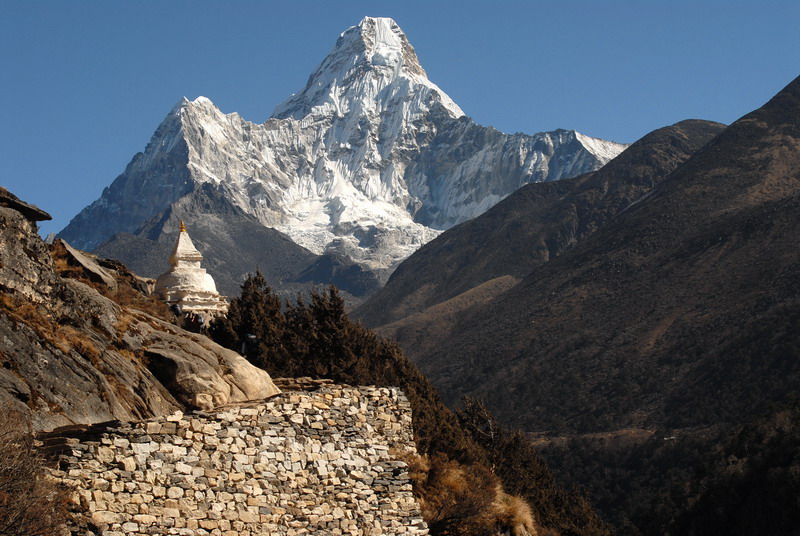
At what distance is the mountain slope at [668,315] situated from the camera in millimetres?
94688

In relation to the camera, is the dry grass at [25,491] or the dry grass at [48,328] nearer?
the dry grass at [25,491]

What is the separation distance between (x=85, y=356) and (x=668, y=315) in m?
98.0

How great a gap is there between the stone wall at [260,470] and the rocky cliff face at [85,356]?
1790 mm

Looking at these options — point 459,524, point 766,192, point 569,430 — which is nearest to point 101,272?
point 459,524

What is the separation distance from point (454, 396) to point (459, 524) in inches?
3687

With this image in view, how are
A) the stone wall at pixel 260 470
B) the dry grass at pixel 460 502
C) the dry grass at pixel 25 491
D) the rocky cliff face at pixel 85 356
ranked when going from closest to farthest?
the dry grass at pixel 25 491 < the stone wall at pixel 260 470 < the rocky cliff face at pixel 85 356 < the dry grass at pixel 460 502

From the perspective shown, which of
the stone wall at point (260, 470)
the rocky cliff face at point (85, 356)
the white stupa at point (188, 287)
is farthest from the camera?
the white stupa at point (188, 287)

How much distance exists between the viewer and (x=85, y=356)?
2092 cm

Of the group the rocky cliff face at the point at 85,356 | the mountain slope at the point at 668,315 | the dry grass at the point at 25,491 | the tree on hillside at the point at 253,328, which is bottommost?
Result: the dry grass at the point at 25,491

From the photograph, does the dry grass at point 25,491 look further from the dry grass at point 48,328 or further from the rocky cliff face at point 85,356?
the dry grass at point 48,328

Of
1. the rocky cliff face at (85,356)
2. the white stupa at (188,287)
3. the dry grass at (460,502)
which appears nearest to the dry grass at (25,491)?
the rocky cliff face at (85,356)

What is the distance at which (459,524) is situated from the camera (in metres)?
24.3

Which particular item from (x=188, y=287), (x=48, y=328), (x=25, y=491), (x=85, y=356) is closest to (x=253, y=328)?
(x=188, y=287)

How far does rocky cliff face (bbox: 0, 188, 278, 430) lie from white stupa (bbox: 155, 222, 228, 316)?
61.4 ft
